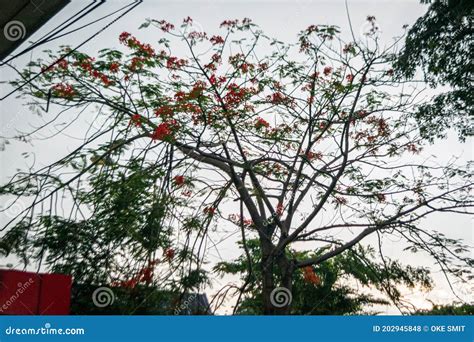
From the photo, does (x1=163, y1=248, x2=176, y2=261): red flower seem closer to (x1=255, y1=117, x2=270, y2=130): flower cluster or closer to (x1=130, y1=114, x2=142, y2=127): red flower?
(x1=130, y1=114, x2=142, y2=127): red flower

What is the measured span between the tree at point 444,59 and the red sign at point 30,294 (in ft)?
12.1

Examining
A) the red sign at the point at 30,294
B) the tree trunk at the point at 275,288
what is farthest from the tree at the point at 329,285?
the red sign at the point at 30,294

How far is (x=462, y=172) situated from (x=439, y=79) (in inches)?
45.0

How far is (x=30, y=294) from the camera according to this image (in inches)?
119

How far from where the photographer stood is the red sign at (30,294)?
2916mm

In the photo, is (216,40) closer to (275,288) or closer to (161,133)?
(161,133)

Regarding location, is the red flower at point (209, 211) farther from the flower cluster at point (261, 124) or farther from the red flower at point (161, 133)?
the flower cluster at point (261, 124)

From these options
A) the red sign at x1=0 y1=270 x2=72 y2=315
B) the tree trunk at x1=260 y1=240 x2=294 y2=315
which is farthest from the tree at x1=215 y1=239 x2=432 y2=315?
the red sign at x1=0 y1=270 x2=72 y2=315

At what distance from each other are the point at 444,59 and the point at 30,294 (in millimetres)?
4561

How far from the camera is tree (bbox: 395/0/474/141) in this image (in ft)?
15.9

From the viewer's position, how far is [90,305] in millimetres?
3768

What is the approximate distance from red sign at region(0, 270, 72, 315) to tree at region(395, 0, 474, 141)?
3.70 m
